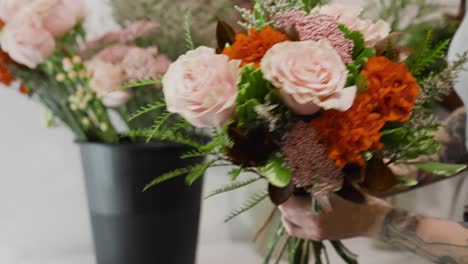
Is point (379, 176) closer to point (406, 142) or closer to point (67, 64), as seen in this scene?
point (406, 142)

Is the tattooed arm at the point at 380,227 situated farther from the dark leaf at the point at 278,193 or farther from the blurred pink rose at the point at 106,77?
the blurred pink rose at the point at 106,77

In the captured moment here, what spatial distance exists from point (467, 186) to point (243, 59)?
3.13ft

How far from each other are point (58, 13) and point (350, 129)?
0.43 metres

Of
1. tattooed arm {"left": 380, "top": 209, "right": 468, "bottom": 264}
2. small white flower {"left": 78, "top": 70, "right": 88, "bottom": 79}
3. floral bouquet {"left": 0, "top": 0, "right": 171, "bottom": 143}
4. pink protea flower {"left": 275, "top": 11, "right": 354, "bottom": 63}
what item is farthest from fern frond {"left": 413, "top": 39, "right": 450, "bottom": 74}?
small white flower {"left": 78, "top": 70, "right": 88, "bottom": 79}

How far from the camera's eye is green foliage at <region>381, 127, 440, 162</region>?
A: 59 cm

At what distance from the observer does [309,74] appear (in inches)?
20.3

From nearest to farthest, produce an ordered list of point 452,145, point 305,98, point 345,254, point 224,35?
point 305,98, point 224,35, point 345,254, point 452,145

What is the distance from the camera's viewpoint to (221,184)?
46.7 inches

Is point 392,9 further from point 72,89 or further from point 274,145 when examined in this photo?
point 72,89

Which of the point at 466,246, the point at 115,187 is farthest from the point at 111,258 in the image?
the point at 466,246

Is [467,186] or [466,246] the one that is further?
[467,186]

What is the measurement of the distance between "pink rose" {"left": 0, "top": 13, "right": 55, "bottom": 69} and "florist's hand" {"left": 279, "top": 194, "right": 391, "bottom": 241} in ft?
1.24

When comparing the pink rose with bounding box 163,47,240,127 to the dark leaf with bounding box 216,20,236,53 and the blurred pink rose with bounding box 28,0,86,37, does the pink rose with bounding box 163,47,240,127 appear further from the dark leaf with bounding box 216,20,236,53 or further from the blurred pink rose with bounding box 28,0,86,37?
the blurred pink rose with bounding box 28,0,86,37

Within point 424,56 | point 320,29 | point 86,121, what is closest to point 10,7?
point 86,121
